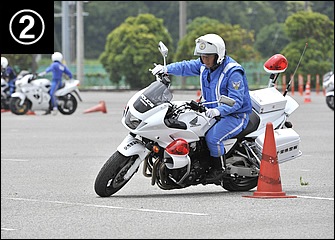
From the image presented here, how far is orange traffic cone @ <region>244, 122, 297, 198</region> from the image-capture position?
39.7ft

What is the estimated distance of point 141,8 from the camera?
326 feet

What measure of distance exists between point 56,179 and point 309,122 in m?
14.4

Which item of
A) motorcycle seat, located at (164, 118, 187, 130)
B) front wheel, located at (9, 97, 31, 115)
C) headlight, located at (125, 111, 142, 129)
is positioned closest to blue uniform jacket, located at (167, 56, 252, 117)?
motorcycle seat, located at (164, 118, 187, 130)

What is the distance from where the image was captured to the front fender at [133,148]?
12070 mm

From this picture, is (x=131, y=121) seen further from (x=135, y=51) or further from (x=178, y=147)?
(x=135, y=51)

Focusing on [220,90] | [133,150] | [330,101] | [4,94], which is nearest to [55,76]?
[4,94]

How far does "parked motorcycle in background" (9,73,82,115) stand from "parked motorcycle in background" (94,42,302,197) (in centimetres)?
1895

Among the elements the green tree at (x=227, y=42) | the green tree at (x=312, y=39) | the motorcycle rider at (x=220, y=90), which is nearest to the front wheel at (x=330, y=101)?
the motorcycle rider at (x=220, y=90)

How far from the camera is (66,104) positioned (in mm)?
32031

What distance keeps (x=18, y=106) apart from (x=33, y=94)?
544 millimetres

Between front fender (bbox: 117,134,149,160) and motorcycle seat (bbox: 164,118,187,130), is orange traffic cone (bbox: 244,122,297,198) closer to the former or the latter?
motorcycle seat (bbox: 164,118,187,130)

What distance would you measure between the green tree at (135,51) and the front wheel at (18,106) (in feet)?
90.5

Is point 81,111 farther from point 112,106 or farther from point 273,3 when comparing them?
point 273,3

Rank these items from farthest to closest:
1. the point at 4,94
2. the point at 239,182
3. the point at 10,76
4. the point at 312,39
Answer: the point at 312,39 → the point at 4,94 → the point at 10,76 → the point at 239,182
